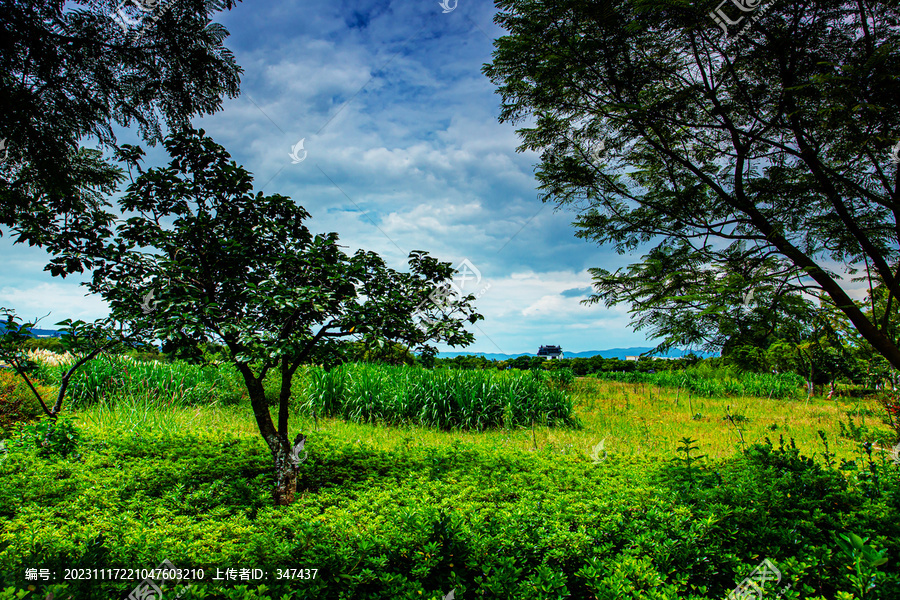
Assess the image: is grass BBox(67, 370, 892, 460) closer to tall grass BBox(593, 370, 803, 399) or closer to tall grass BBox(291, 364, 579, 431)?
tall grass BBox(291, 364, 579, 431)

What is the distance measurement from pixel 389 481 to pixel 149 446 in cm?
325

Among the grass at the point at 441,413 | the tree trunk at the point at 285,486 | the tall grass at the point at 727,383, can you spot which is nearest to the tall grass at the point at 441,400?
the grass at the point at 441,413

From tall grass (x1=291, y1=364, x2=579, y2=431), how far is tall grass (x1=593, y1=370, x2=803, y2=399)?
780 cm

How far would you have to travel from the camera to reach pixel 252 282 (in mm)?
3502

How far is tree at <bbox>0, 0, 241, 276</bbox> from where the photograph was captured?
436cm

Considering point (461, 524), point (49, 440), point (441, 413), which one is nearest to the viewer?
point (461, 524)

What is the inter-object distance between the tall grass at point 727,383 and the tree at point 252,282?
41.9 feet

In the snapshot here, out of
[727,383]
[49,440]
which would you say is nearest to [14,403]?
[49,440]

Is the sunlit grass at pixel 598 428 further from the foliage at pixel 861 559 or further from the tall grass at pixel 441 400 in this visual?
the foliage at pixel 861 559

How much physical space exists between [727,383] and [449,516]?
1455 cm

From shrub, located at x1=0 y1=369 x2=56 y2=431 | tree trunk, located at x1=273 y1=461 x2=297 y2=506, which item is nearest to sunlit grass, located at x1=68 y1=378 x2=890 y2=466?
shrub, located at x1=0 y1=369 x2=56 y2=431

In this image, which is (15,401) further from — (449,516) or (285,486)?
(449,516)

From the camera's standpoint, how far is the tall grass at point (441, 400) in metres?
7.85

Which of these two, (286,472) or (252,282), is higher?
(252,282)
